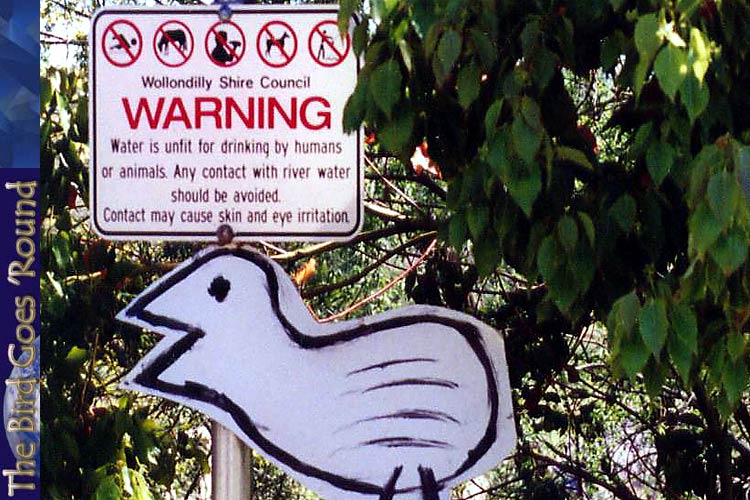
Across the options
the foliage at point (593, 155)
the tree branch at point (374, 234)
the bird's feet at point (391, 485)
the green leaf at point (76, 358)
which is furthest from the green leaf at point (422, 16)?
the tree branch at point (374, 234)

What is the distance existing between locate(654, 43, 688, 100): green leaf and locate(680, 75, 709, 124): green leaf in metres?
0.03

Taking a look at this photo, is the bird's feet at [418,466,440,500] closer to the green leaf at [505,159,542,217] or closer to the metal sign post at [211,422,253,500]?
the metal sign post at [211,422,253,500]

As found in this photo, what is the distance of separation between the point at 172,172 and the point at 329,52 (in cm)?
48

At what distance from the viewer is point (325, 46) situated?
10.2 ft

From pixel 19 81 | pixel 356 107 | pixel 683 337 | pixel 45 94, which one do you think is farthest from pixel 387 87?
pixel 45 94

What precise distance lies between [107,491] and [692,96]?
2.40 meters

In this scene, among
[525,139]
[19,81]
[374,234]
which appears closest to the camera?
[525,139]

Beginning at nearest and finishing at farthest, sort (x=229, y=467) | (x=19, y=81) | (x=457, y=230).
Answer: (x=457, y=230) < (x=229, y=467) < (x=19, y=81)

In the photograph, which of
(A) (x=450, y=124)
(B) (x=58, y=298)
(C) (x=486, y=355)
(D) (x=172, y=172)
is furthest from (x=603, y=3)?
(B) (x=58, y=298)

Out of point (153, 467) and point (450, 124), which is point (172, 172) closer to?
point (450, 124)

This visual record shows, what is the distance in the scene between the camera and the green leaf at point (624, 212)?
110 inches

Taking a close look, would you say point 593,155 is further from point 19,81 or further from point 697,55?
point 19,81

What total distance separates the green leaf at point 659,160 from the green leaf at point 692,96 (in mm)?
201

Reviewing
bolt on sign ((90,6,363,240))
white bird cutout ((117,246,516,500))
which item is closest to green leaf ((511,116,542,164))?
bolt on sign ((90,6,363,240))
